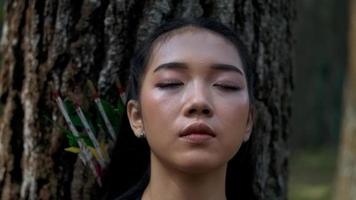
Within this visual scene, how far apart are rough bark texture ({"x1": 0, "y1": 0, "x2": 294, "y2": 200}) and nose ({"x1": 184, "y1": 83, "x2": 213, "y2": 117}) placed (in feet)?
1.89

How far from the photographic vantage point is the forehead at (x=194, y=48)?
7.98 ft

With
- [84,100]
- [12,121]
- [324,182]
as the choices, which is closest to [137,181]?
[84,100]

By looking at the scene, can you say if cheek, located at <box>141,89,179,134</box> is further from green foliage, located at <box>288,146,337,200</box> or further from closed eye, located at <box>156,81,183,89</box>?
green foliage, located at <box>288,146,337,200</box>

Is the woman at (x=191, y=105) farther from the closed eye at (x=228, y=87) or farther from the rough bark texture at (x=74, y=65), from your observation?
the rough bark texture at (x=74, y=65)

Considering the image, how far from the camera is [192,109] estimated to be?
2.34m

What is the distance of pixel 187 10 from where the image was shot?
Result: 290 cm

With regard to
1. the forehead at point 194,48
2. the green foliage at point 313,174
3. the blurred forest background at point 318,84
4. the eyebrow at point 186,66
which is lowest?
the green foliage at point 313,174

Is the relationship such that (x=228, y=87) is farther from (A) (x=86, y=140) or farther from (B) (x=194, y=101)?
(A) (x=86, y=140)

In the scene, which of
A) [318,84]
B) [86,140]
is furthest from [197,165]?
[318,84]

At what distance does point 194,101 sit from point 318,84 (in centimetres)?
1107

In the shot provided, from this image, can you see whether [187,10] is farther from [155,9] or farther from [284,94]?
[284,94]

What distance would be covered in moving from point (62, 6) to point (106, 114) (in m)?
0.41

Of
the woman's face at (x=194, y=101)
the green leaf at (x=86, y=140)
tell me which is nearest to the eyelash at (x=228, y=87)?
the woman's face at (x=194, y=101)

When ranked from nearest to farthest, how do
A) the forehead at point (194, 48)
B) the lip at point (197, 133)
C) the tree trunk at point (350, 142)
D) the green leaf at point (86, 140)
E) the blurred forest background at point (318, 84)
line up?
the lip at point (197, 133) < the forehead at point (194, 48) < the green leaf at point (86, 140) < the tree trunk at point (350, 142) < the blurred forest background at point (318, 84)
